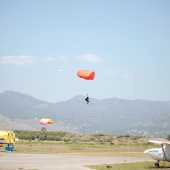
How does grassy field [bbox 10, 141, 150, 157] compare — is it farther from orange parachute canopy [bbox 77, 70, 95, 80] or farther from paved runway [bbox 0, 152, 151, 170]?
orange parachute canopy [bbox 77, 70, 95, 80]

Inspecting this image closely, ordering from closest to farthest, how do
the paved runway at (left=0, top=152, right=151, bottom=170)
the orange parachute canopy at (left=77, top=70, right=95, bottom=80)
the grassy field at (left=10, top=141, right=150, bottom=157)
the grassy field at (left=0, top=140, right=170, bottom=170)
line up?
the paved runway at (left=0, top=152, right=151, bottom=170) → the grassy field at (left=0, top=140, right=170, bottom=170) → the orange parachute canopy at (left=77, top=70, right=95, bottom=80) → the grassy field at (left=10, top=141, right=150, bottom=157)

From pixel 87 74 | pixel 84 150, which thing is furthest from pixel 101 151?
pixel 87 74

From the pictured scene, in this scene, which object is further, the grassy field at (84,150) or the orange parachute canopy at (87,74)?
the grassy field at (84,150)

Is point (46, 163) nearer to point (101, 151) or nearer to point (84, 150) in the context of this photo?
point (101, 151)

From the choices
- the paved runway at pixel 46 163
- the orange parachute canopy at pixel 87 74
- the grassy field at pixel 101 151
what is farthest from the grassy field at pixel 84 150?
the orange parachute canopy at pixel 87 74

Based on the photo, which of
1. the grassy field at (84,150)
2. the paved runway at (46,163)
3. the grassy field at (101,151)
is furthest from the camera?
the grassy field at (84,150)

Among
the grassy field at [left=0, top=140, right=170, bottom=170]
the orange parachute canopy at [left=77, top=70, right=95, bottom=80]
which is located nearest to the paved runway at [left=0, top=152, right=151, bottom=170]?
the grassy field at [left=0, top=140, right=170, bottom=170]

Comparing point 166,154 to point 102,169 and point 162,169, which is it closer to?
point 162,169

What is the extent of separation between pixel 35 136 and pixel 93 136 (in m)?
26.5

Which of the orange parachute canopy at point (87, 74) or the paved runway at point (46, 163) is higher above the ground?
the orange parachute canopy at point (87, 74)

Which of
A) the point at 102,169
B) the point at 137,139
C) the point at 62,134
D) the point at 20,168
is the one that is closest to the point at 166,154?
the point at 102,169

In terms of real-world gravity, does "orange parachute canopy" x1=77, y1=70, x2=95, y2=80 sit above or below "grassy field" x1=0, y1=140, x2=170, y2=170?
above

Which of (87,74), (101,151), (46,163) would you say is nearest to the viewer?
(46,163)

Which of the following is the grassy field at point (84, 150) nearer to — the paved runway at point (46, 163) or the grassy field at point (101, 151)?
the grassy field at point (101, 151)
